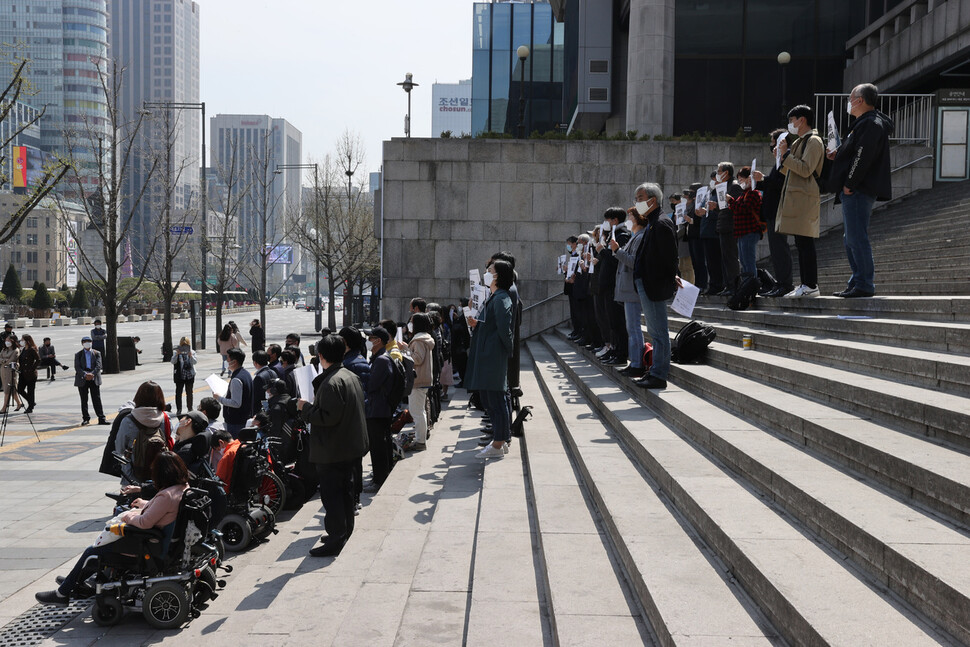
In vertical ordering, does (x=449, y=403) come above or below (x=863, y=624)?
below

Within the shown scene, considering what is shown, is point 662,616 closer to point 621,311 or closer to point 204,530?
point 204,530

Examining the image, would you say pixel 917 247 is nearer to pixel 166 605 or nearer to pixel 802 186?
pixel 802 186

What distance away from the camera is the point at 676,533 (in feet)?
14.4

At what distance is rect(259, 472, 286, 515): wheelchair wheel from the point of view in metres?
8.09

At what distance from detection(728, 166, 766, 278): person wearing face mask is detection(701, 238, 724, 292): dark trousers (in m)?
1.79

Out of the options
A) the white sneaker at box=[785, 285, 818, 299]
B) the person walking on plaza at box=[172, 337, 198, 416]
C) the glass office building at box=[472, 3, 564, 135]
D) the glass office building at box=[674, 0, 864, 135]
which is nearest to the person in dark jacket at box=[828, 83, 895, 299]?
the white sneaker at box=[785, 285, 818, 299]

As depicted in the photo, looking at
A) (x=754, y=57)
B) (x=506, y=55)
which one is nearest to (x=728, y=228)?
(x=754, y=57)

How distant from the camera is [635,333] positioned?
28.3 ft

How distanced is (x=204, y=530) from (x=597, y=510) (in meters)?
3.12

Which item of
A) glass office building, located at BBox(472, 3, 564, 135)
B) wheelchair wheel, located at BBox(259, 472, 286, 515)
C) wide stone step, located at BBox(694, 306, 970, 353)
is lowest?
wheelchair wheel, located at BBox(259, 472, 286, 515)

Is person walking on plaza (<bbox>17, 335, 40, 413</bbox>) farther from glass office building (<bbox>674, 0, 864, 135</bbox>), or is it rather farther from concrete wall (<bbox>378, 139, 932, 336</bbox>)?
glass office building (<bbox>674, 0, 864, 135</bbox>)

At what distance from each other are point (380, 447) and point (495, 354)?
6.53 ft

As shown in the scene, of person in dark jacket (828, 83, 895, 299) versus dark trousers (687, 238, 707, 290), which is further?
dark trousers (687, 238, 707, 290)

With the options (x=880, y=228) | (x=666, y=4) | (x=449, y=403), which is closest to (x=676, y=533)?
(x=449, y=403)
